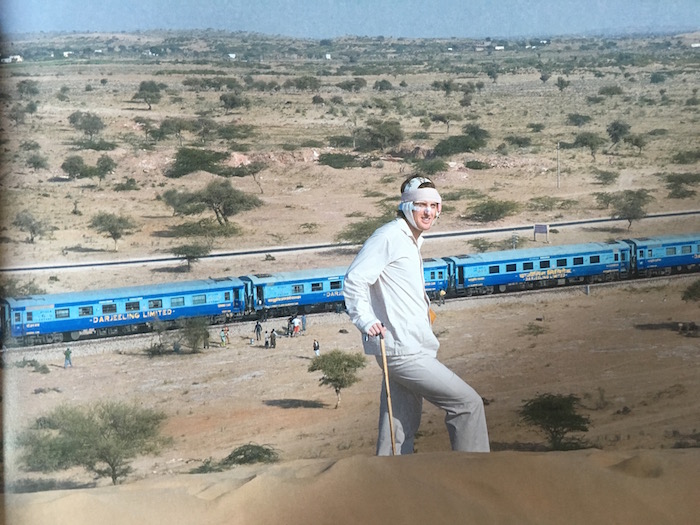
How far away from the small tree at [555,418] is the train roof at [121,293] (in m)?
6.79

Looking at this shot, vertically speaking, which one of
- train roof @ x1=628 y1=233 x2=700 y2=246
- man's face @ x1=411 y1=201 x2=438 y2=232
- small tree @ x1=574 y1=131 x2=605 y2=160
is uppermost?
small tree @ x1=574 y1=131 x2=605 y2=160

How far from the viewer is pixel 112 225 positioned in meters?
24.7

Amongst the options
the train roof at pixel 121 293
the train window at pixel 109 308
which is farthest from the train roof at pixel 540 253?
the train window at pixel 109 308

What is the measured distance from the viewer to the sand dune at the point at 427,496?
2877 millimetres

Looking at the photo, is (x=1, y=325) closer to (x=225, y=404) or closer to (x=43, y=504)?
(x=225, y=404)

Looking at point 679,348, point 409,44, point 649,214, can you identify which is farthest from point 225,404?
point 409,44

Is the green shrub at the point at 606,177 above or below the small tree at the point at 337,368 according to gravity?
above

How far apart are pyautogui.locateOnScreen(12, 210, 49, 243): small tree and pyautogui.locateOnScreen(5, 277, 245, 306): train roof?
669 centimetres

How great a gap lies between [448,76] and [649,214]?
88.9 feet

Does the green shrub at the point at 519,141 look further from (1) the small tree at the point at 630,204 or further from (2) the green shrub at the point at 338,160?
(1) the small tree at the point at 630,204

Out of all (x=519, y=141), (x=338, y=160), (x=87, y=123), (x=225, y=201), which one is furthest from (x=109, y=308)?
(x=519, y=141)

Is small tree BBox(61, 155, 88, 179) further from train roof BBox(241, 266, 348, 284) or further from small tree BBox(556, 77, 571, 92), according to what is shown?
small tree BBox(556, 77, 571, 92)

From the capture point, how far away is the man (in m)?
3.63

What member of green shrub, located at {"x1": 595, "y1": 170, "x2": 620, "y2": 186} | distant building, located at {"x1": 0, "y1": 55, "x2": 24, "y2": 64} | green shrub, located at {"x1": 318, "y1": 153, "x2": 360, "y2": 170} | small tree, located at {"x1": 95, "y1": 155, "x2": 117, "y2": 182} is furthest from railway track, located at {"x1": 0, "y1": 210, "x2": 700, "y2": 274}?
distant building, located at {"x1": 0, "y1": 55, "x2": 24, "y2": 64}
